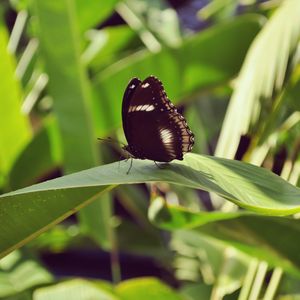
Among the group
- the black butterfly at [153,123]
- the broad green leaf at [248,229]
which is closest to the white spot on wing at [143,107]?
the black butterfly at [153,123]

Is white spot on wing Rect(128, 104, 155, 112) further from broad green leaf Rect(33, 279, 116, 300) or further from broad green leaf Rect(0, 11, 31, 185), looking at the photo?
broad green leaf Rect(0, 11, 31, 185)

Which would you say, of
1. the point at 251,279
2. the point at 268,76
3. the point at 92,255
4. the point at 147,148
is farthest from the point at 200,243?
the point at 92,255

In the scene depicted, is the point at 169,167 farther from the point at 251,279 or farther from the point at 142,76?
the point at 142,76

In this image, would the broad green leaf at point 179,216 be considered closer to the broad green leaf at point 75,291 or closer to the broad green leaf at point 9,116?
the broad green leaf at point 75,291

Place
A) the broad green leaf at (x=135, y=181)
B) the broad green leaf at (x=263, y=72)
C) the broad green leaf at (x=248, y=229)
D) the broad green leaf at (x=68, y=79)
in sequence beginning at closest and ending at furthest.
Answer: the broad green leaf at (x=135, y=181), the broad green leaf at (x=248, y=229), the broad green leaf at (x=263, y=72), the broad green leaf at (x=68, y=79)

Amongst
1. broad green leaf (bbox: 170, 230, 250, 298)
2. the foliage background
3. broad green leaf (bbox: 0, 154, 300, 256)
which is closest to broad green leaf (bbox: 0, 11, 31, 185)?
the foliage background

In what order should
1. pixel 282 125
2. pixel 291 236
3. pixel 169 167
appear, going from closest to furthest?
pixel 169 167, pixel 291 236, pixel 282 125

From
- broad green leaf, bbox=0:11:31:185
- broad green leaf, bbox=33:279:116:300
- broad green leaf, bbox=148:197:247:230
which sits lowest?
broad green leaf, bbox=33:279:116:300
